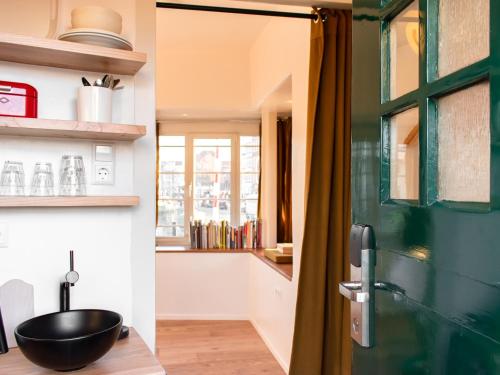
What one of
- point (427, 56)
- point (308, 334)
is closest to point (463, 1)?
point (427, 56)

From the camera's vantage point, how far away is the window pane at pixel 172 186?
484cm

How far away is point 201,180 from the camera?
191 inches

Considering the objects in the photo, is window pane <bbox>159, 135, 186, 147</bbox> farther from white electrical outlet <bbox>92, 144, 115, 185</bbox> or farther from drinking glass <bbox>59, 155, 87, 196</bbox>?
drinking glass <bbox>59, 155, 87, 196</bbox>

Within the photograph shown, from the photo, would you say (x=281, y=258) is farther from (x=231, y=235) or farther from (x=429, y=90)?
(x=429, y=90)

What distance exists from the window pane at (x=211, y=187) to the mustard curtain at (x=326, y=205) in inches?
104

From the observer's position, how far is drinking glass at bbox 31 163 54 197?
5.17ft

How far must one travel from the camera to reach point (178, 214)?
4848 mm

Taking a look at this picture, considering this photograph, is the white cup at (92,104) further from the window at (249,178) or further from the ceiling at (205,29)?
the window at (249,178)

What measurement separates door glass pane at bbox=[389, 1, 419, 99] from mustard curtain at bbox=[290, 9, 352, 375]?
1269 millimetres

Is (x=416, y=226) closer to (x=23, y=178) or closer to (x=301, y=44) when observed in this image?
(x=23, y=178)

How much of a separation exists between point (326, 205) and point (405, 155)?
1.33 metres

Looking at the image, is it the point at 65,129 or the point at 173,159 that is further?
the point at 173,159

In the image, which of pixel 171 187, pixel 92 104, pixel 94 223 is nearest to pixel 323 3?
pixel 92 104

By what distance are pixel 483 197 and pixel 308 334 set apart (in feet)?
5.76
